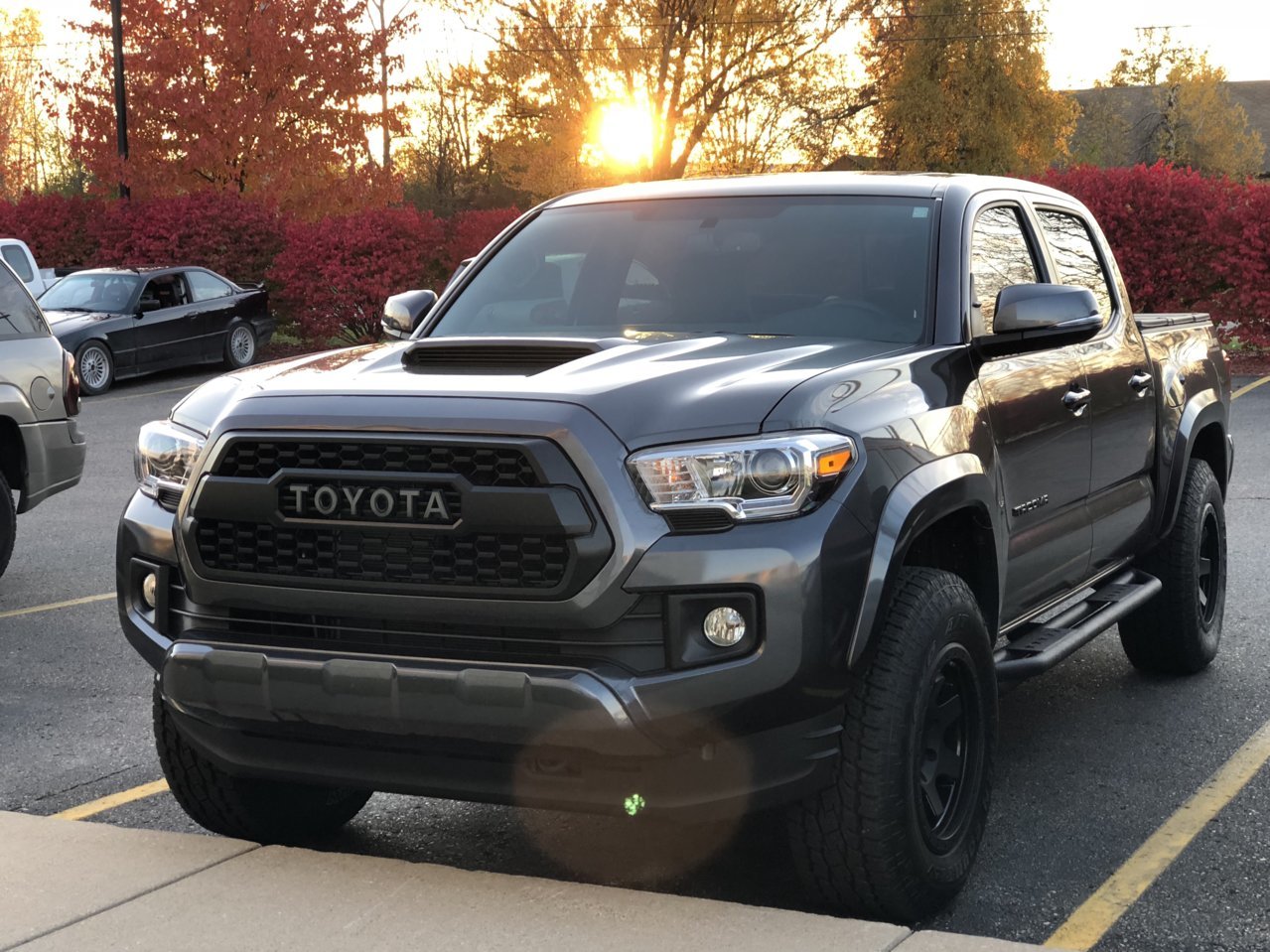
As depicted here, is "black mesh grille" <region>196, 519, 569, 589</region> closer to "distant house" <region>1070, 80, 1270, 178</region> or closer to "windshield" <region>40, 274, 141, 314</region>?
"windshield" <region>40, 274, 141, 314</region>

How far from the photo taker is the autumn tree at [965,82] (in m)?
47.7

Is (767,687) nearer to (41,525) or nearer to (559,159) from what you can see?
(41,525)

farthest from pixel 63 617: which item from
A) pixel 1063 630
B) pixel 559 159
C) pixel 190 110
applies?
pixel 559 159

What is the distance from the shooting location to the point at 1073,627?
5250 mm

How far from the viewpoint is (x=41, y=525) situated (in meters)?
10.9

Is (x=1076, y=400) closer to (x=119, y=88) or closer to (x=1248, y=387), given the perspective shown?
(x=1248, y=387)

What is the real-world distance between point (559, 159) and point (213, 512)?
113 ft

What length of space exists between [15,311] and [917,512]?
638 centimetres

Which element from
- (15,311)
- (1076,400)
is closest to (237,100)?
(15,311)

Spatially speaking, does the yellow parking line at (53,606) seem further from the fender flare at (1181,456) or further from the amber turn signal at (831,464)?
the amber turn signal at (831,464)

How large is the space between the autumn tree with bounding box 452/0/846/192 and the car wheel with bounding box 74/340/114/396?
59.6ft

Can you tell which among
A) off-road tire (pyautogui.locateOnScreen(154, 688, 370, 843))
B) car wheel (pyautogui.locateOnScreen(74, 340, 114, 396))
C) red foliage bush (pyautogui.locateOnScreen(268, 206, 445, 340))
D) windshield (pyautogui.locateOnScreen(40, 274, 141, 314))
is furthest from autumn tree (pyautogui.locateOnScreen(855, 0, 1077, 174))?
off-road tire (pyautogui.locateOnScreen(154, 688, 370, 843))

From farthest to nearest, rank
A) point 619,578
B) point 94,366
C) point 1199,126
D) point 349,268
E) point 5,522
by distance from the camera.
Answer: point 1199,126 < point 349,268 < point 94,366 < point 5,522 < point 619,578

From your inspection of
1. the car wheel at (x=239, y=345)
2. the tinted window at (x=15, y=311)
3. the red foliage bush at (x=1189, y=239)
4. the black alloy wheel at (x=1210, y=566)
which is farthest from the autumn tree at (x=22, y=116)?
the black alloy wheel at (x=1210, y=566)
